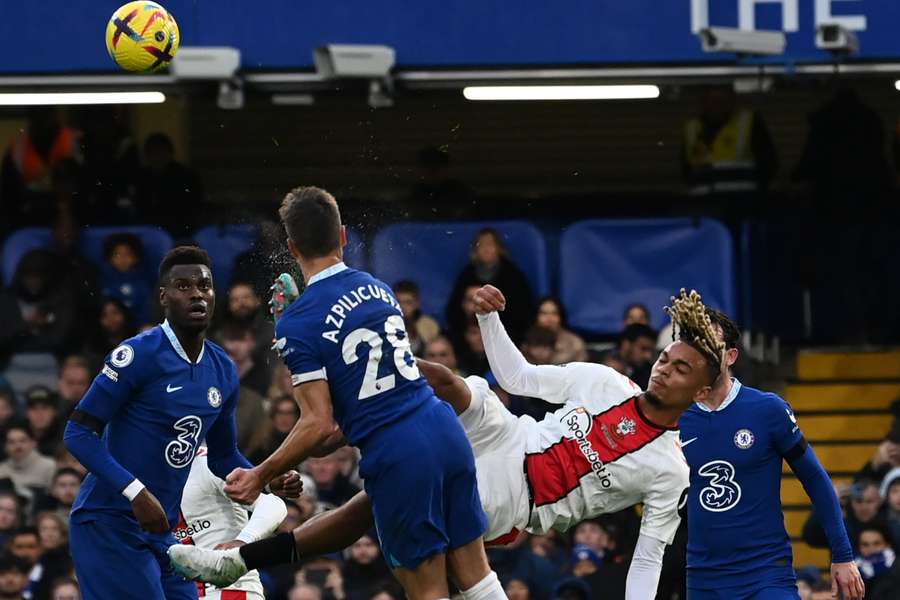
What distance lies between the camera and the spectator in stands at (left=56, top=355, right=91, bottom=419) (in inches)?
481

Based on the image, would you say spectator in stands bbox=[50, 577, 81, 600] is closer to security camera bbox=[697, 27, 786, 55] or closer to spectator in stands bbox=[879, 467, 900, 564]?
spectator in stands bbox=[879, 467, 900, 564]

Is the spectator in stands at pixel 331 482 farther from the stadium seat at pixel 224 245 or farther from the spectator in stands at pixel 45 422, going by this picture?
the spectator in stands at pixel 45 422

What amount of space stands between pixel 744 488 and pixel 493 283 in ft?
13.2

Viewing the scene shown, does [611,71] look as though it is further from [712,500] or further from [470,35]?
[712,500]

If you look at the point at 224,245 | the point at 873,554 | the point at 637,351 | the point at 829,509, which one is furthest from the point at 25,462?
the point at 829,509

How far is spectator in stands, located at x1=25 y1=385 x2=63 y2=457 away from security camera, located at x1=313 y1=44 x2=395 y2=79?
9.18ft

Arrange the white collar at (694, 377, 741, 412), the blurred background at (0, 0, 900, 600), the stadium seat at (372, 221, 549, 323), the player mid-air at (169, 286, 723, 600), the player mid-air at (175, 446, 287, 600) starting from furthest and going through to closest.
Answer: the stadium seat at (372, 221, 549, 323)
the blurred background at (0, 0, 900, 600)
the player mid-air at (175, 446, 287, 600)
the white collar at (694, 377, 741, 412)
the player mid-air at (169, 286, 723, 600)

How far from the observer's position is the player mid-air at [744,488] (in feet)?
27.3

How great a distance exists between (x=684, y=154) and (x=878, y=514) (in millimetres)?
3168

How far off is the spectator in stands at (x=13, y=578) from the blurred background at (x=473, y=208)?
7 cm

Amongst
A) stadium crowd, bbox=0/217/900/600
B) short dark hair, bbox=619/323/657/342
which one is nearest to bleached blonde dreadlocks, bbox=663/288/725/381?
stadium crowd, bbox=0/217/900/600

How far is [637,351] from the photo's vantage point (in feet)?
39.6

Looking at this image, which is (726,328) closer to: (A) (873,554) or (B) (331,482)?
(A) (873,554)

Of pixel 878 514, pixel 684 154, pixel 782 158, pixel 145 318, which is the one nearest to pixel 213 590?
pixel 145 318
